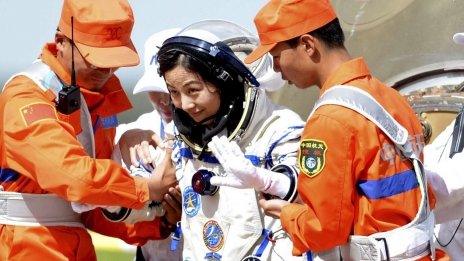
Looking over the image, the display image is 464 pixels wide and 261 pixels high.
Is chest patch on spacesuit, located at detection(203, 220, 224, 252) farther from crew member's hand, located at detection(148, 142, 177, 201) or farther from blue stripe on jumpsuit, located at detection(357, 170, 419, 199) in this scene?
blue stripe on jumpsuit, located at detection(357, 170, 419, 199)

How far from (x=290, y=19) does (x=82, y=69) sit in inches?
42.3

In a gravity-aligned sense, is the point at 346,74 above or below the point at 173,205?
above

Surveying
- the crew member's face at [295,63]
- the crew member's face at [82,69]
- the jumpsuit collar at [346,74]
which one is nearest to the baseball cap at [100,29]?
the crew member's face at [82,69]

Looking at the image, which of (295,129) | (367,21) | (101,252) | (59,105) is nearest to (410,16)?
(367,21)

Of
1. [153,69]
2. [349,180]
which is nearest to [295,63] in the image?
[349,180]

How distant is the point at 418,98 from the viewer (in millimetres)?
5172

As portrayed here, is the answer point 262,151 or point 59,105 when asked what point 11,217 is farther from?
point 262,151

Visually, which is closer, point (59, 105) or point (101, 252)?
point (59, 105)

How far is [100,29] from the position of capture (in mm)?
4434

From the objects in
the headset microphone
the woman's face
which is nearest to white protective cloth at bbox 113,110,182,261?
the headset microphone

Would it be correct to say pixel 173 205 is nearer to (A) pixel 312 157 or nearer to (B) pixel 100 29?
(B) pixel 100 29

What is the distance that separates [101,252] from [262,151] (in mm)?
5468

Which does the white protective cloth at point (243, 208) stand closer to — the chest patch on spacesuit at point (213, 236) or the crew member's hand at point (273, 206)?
the chest patch on spacesuit at point (213, 236)

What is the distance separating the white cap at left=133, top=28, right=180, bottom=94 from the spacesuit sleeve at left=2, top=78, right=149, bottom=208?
2.44ft
